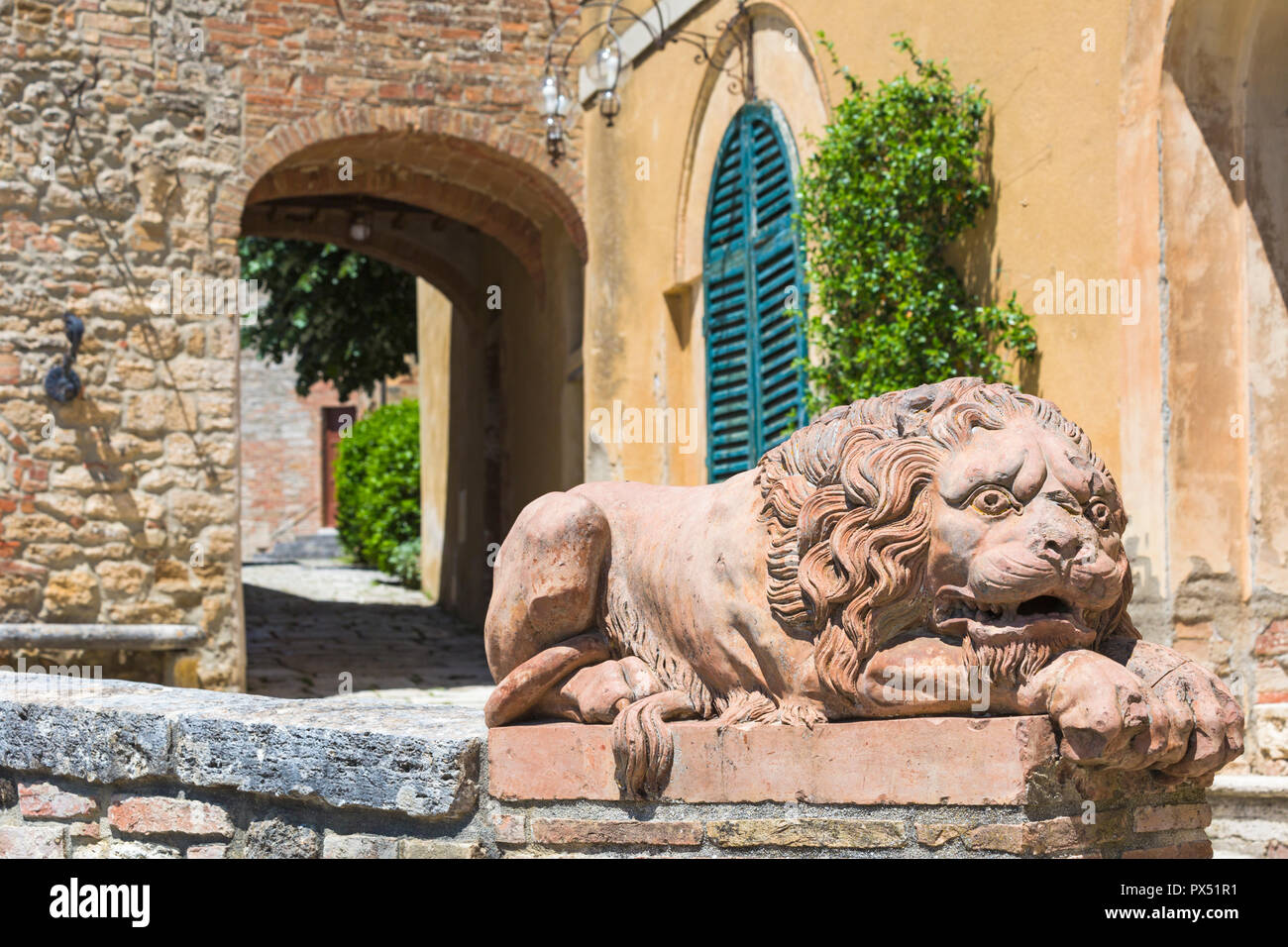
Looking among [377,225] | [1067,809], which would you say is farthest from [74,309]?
[1067,809]

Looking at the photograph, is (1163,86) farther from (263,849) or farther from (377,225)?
(377,225)

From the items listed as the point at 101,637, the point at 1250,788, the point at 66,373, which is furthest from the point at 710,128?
the point at 1250,788

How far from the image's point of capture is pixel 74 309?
891 centimetres

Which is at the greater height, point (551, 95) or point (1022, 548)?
point (551, 95)

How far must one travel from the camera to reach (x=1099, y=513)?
2.67m

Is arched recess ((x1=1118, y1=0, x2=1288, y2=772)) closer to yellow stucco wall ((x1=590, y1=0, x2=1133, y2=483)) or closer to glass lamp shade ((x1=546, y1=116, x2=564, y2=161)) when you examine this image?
yellow stucco wall ((x1=590, y1=0, x2=1133, y2=483))

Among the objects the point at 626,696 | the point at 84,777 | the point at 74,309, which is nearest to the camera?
the point at 626,696

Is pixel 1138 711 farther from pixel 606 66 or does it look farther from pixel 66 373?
pixel 66 373

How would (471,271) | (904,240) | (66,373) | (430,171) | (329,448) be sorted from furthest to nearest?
(329,448) → (471,271) → (430,171) → (66,373) → (904,240)

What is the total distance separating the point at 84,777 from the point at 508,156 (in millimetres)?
7142

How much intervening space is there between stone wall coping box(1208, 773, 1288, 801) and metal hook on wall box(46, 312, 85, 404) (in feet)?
22.5

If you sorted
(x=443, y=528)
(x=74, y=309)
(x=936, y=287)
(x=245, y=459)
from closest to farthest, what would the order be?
1. (x=936, y=287)
2. (x=74, y=309)
3. (x=443, y=528)
4. (x=245, y=459)

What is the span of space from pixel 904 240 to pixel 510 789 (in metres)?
3.81

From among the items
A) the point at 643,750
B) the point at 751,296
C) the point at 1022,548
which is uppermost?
the point at 751,296
